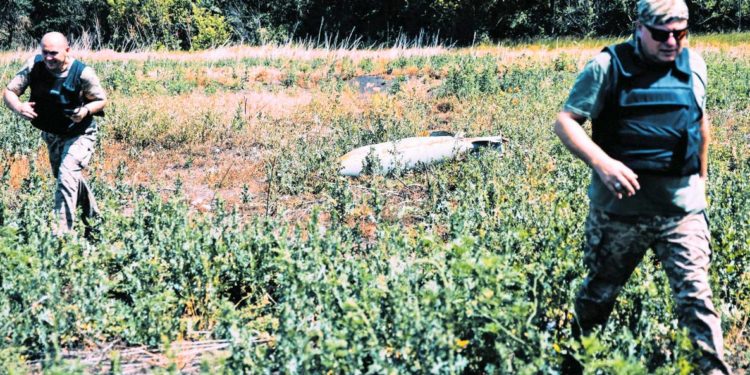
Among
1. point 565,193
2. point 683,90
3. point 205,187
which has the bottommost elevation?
point 205,187

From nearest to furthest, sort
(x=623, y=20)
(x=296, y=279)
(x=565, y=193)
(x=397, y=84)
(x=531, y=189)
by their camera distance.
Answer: (x=296, y=279) → (x=565, y=193) → (x=531, y=189) → (x=397, y=84) → (x=623, y=20)

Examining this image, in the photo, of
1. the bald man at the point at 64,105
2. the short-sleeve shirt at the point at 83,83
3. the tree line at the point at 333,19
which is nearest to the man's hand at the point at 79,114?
the bald man at the point at 64,105

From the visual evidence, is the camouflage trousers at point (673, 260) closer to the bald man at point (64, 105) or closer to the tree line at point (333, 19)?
the bald man at point (64, 105)

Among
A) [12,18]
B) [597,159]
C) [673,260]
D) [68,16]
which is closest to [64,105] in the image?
[597,159]

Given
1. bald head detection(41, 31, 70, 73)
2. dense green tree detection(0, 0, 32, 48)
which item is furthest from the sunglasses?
dense green tree detection(0, 0, 32, 48)

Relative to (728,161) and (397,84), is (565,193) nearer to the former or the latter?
(728,161)

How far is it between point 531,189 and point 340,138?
10.9 feet

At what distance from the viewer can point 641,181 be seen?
338 centimetres

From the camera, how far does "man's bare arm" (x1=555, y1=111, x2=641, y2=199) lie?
10.3ft

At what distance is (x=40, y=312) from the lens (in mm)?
4250

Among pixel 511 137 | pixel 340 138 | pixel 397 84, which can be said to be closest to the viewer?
pixel 511 137

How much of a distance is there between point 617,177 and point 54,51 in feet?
14.4

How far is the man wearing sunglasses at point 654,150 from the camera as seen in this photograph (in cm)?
328

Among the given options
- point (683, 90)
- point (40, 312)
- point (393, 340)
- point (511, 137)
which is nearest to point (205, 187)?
point (511, 137)
